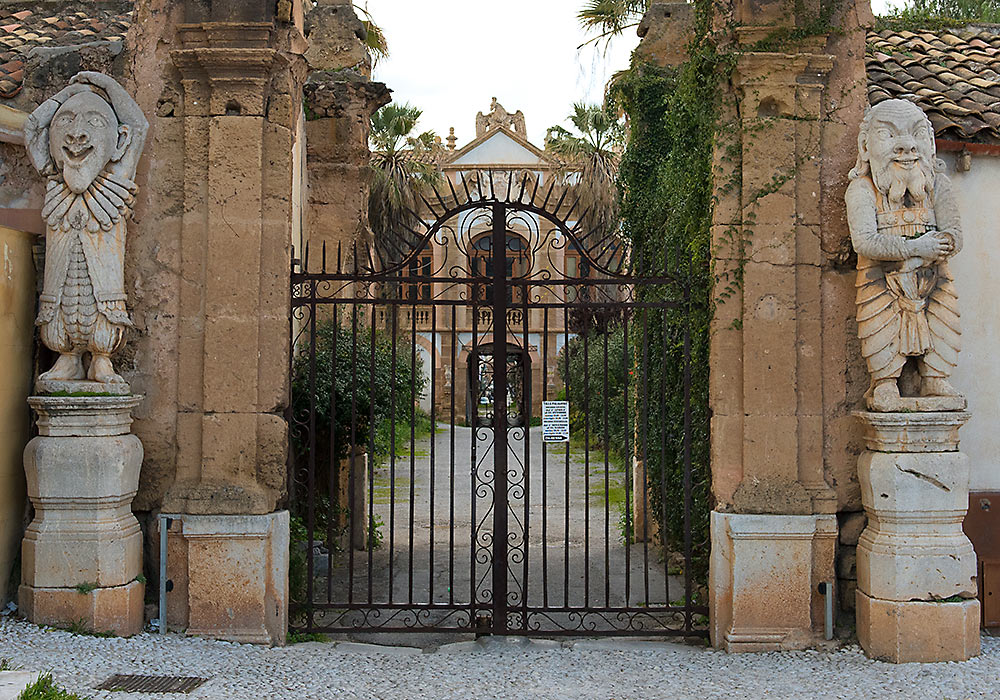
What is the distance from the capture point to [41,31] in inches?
333

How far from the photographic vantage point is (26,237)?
6082 millimetres

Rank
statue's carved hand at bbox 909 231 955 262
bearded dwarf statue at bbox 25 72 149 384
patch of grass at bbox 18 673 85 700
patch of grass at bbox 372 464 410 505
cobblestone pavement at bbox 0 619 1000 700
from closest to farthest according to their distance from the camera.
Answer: patch of grass at bbox 18 673 85 700, cobblestone pavement at bbox 0 619 1000 700, statue's carved hand at bbox 909 231 955 262, bearded dwarf statue at bbox 25 72 149 384, patch of grass at bbox 372 464 410 505

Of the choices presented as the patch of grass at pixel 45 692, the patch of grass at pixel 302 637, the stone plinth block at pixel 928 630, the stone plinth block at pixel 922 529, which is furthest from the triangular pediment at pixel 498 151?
the patch of grass at pixel 45 692

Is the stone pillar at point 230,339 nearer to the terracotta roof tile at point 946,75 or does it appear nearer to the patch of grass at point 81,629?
the patch of grass at point 81,629

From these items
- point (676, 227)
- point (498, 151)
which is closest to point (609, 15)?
point (676, 227)

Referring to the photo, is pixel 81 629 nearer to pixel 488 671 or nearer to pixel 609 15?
pixel 488 671

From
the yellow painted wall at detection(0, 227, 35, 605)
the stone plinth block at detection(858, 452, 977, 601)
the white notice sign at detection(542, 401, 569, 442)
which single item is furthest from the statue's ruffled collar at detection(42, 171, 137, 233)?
the stone plinth block at detection(858, 452, 977, 601)

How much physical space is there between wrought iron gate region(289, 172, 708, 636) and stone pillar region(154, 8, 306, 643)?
28 cm

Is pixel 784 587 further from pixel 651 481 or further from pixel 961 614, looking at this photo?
pixel 651 481

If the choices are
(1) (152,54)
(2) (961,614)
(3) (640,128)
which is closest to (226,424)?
(1) (152,54)

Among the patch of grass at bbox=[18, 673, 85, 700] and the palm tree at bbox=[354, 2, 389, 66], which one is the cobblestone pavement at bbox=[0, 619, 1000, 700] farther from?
the palm tree at bbox=[354, 2, 389, 66]

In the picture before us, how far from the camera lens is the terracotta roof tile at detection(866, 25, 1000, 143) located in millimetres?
6340

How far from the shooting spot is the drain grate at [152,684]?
16.0 feet

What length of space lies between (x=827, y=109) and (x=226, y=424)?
173 inches
